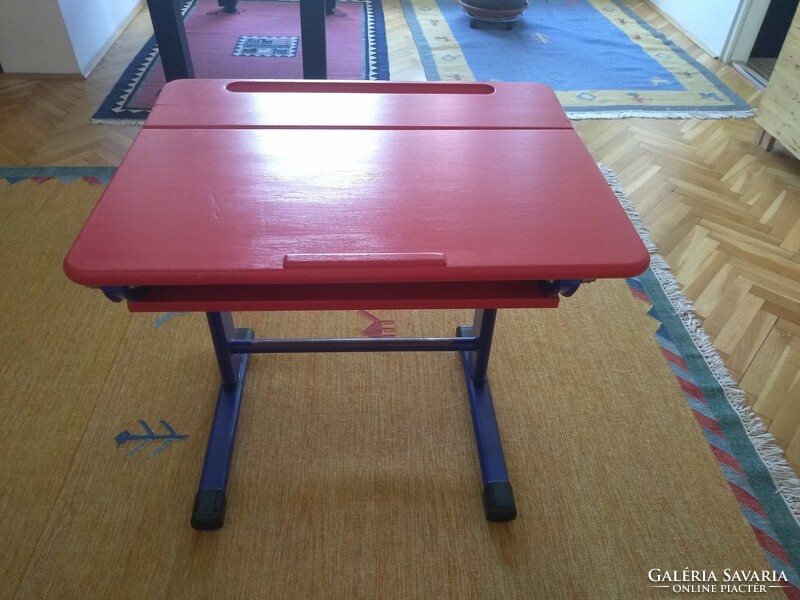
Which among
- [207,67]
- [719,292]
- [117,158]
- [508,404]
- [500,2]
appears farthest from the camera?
[500,2]

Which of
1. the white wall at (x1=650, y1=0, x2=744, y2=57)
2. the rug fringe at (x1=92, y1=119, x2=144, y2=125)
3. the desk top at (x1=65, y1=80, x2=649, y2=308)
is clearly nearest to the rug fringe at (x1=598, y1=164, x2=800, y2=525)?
the desk top at (x1=65, y1=80, x2=649, y2=308)

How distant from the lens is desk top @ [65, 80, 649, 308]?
0.89 m

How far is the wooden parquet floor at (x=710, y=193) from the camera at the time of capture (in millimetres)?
1745

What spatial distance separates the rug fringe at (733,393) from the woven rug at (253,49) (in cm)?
182

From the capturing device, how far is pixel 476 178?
111 centimetres

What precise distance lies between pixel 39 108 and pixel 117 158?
26.4 inches

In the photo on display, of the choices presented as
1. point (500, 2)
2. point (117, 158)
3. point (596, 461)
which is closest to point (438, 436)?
point (596, 461)

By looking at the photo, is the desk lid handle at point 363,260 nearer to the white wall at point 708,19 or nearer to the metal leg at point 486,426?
the metal leg at point 486,426

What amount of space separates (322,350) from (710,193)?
1.79 metres

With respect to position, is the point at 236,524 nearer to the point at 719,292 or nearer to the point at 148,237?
the point at 148,237

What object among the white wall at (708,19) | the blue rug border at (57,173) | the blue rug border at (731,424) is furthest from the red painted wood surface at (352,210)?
the white wall at (708,19)

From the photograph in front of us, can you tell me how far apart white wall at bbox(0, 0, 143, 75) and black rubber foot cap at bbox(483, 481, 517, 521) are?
9.38 feet

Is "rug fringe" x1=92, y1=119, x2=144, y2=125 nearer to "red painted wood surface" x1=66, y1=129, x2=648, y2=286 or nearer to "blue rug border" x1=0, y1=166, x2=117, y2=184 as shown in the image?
"blue rug border" x1=0, y1=166, x2=117, y2=184

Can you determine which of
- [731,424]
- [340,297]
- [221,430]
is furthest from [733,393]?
[221,430]
